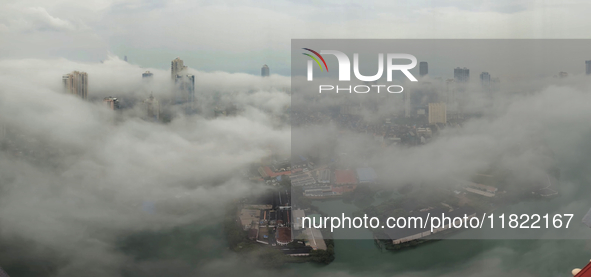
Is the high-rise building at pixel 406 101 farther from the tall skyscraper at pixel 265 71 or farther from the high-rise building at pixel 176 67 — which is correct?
the high-rise building at pixel 176 67

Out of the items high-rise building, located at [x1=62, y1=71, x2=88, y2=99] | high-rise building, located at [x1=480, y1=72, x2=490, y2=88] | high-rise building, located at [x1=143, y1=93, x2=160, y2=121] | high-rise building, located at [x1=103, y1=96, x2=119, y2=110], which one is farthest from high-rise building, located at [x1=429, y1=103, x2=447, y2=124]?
high-rise building, located at [x1=62, y1=71, x2=88, y2=99]

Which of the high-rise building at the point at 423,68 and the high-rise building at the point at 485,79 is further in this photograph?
the high-rise building at the point at 485,79

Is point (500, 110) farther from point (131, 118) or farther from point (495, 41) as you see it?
point (131, 118)

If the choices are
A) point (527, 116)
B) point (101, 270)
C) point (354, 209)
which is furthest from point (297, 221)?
point (527, 116)

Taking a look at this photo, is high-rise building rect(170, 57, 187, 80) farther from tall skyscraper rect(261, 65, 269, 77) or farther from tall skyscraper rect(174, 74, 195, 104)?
tall skyscraper rect(261, 65, 269, 77)

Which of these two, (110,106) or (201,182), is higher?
(110,106)

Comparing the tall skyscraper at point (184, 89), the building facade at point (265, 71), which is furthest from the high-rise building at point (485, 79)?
the tall skyscraper at point (184, 89)

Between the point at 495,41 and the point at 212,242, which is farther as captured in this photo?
the point at 495,41
